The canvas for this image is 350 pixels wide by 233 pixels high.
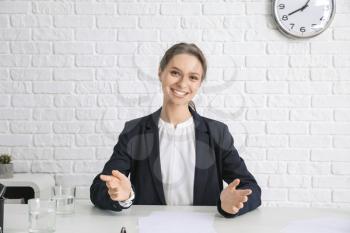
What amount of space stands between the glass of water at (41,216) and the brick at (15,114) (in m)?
1.51

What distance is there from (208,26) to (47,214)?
5.43 feet

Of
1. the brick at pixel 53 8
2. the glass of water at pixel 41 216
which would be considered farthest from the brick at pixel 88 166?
the glass of water at pixel 41 216

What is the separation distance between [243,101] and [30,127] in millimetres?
1166

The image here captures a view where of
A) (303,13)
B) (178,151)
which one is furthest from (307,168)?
(178,151)

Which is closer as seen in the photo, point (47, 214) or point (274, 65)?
point (47, 214)

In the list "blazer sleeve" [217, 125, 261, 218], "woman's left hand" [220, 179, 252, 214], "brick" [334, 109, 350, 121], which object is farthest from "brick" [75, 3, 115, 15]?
"woman's left hand" [220, 179, 252, 214]

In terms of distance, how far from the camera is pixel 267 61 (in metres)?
2.66

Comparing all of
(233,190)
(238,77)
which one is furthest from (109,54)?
(233,190)

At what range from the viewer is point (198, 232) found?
1.27 meters

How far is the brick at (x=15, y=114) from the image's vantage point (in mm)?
2684

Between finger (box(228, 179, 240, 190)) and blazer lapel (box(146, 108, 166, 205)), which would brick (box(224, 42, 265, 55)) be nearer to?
blazer lapel (box(146, 108, 166, 205))

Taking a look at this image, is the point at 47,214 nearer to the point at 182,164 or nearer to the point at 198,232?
the point at 198,232

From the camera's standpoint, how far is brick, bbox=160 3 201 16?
2.65m

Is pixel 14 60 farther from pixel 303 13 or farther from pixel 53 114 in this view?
pixel 303 13
